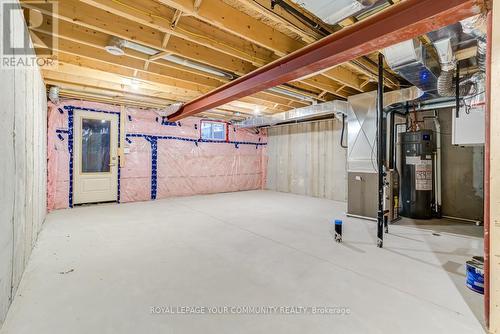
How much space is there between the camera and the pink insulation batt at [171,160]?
487 cm

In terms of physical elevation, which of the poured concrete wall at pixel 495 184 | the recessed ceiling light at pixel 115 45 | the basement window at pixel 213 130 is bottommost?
the poured concrete wall at pixel 495 184

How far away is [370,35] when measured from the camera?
6.87 feet

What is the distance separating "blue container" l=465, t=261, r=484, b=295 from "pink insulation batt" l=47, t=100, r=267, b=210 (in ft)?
18.7

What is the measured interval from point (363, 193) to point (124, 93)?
4613 millimetres

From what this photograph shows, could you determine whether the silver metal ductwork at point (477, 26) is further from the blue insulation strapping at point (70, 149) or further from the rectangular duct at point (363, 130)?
the blue insulation strapping at point (70, 149)

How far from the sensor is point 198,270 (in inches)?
89.7

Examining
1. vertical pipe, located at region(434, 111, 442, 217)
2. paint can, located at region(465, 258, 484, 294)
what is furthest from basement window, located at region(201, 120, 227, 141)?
paint can, located at region(465, 258, 484, 294)

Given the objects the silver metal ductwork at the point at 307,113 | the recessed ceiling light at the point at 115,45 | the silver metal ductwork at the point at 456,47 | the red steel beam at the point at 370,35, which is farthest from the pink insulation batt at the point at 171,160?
the silver metal ductwork at the point at 456,47

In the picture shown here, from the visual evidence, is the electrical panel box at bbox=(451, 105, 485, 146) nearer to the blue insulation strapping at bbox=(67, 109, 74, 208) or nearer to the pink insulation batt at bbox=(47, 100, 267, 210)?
the pink insulation batt at bbox=(47, 100, 267, 210)

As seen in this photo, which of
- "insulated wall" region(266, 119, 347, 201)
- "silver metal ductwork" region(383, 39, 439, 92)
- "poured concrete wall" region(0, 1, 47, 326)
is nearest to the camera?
"poured concrete wall" region(0, 1, 47, 326)

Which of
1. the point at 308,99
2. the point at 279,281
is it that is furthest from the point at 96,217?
the point at 308,99

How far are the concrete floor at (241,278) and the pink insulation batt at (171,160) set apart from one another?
67.4 inches

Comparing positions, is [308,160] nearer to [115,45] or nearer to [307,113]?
[307,113]
